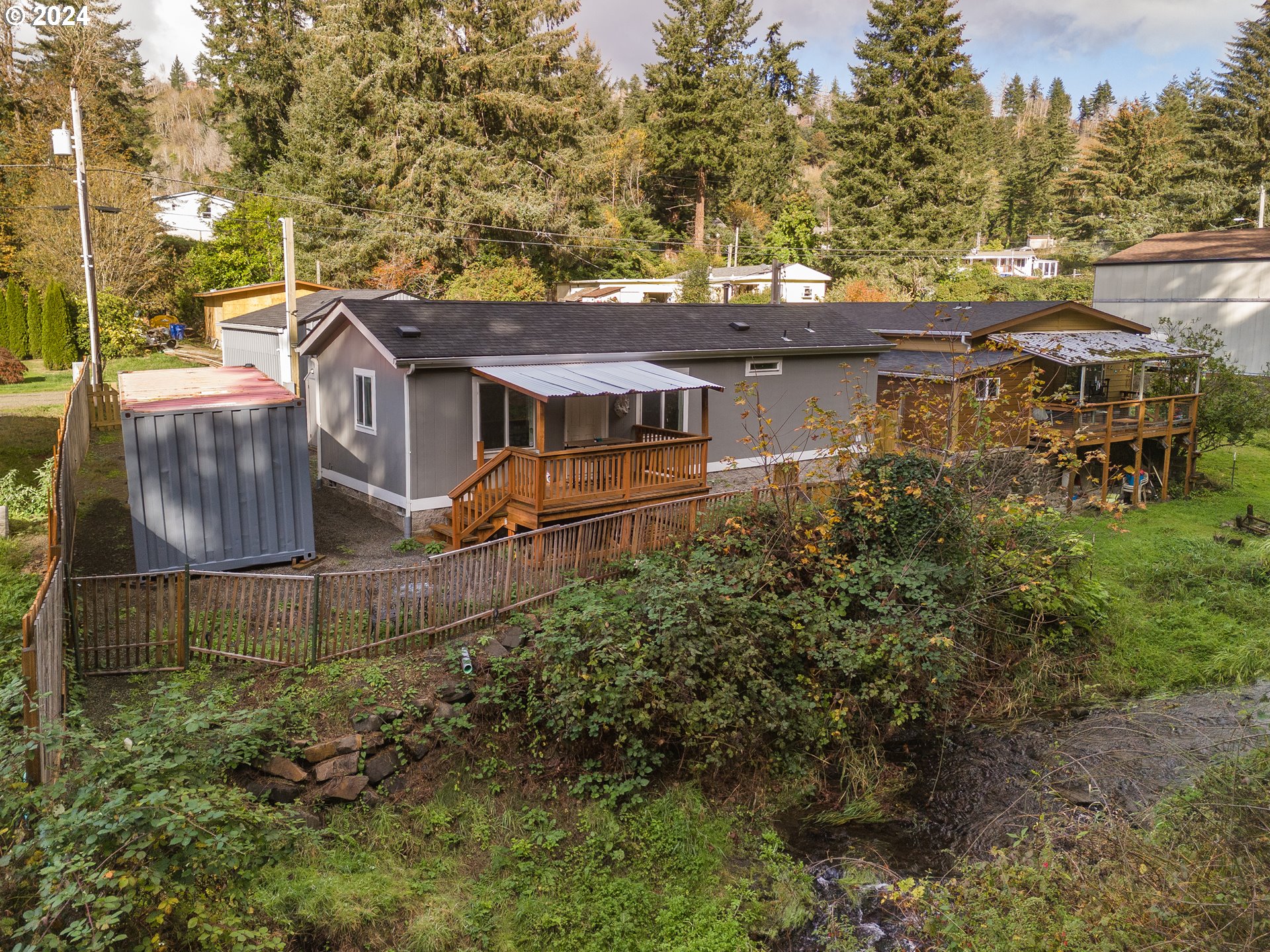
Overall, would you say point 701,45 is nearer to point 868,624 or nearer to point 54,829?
point 868,624

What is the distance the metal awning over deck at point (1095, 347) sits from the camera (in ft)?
65.4

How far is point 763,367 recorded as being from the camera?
733 inches

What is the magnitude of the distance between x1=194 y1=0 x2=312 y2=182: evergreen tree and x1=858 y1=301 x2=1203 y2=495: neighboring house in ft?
121

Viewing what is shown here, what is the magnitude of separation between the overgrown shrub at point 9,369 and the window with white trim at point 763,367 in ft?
75.6

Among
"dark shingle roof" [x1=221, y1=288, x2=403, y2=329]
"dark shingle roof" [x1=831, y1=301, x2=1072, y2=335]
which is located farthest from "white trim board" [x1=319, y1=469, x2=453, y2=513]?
"dark shingle roof" [x1=831, y1=301, x2=1072, y2=335]

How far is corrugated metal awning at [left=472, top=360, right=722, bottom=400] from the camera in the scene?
13.6m

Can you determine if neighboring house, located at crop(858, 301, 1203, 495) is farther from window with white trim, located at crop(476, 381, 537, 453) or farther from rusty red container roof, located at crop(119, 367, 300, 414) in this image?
rusty red container roof, located at crop(119, 367, 300, 414)

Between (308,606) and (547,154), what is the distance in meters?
35.7

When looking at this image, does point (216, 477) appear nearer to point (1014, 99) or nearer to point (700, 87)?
point (700, 87)

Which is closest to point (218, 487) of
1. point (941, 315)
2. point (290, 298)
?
point (290, 298)

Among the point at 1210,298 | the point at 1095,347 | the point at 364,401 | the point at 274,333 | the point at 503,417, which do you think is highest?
the point at 1210,298

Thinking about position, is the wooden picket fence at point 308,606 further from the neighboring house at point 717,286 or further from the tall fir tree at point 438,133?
the neighboring house at point 717,286

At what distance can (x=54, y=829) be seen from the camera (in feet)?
17.1

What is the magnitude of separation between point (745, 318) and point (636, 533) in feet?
27.9
